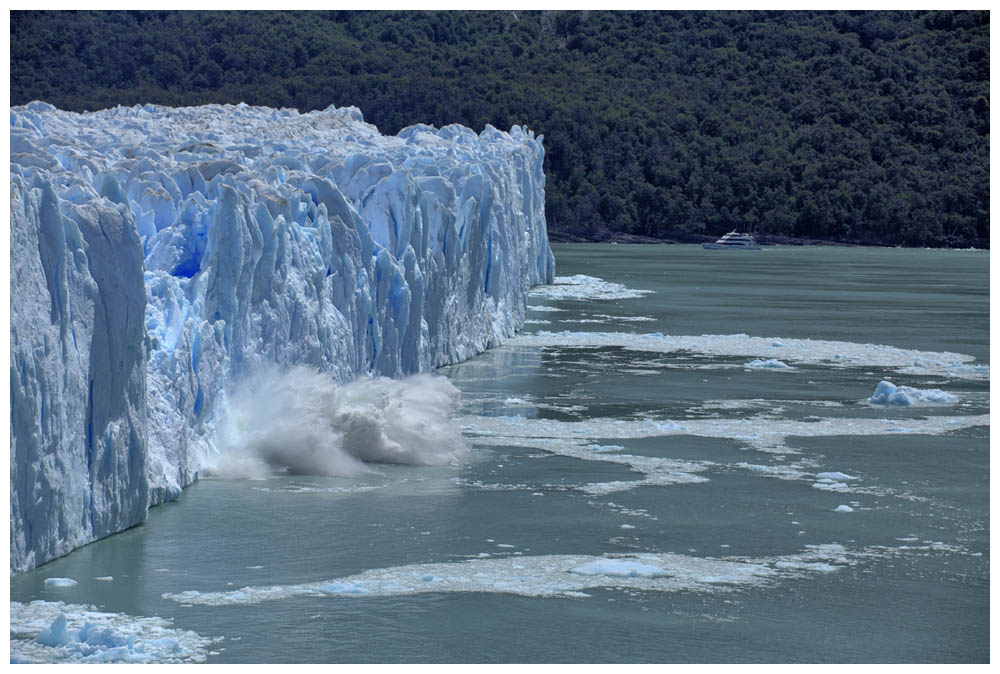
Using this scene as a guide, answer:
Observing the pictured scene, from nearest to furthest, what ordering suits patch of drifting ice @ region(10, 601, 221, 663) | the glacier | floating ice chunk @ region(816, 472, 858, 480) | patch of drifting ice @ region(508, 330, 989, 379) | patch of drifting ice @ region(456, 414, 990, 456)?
patch of drifting ice @ region(10, 601, 221, 663)
the glacier
floating ice chunk @ region(816, 472, 858, 480)
patch of drifting ice @ region(456, 414, 990, 456)
patch of drifting ice @ region(508, 330, 989, 379)

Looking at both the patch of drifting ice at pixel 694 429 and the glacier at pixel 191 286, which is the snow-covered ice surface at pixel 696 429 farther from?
the glacier at pixel 191 286

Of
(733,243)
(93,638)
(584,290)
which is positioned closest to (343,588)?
(93,638)

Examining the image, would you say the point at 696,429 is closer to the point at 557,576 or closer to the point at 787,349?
the point at 557,576

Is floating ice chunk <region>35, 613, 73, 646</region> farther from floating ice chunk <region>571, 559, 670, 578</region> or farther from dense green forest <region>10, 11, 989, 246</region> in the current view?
dense green forest <region>10, 11, 989, 246</region>

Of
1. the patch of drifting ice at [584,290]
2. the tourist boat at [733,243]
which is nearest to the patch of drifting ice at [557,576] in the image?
the patch of drifting ice at [584,290]

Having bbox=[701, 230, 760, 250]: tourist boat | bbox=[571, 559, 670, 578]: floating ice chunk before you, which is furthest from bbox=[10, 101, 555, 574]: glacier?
bbox=[701, 230, 760, 250]: tourist boat

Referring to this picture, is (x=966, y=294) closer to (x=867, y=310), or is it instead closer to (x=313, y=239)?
(x=867, y=310)
